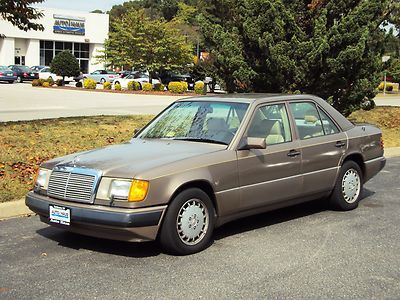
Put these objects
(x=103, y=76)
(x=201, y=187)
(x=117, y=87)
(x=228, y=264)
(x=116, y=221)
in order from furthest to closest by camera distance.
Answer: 1. (x=103, y=76)
2. (x=117, y=87)
3. (x=201, y=187)
4. (x=228, y=264)
5. (x=116, y=221)

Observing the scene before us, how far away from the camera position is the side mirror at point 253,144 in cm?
543

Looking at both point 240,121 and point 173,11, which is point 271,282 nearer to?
point 240,121

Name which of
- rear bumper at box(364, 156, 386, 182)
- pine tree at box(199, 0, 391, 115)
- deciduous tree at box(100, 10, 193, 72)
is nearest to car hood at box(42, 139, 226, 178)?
rear bumper at box(364, 156, 386, 182)

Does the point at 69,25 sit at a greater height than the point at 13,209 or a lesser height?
greater

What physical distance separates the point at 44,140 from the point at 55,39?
5960 centimetres

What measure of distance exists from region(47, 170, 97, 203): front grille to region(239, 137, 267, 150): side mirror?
1577 millimetres

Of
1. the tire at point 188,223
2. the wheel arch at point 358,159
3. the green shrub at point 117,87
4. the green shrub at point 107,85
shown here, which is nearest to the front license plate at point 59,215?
the tire at point 188,223

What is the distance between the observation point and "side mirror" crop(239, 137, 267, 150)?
17.8 ft

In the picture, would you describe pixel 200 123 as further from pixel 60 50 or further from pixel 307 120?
pixel 60 50

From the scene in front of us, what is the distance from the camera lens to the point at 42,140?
10.2m

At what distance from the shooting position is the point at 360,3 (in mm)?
13797

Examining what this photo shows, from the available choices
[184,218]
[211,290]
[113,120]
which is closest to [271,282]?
[211,290]

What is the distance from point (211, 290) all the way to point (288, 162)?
224 cm

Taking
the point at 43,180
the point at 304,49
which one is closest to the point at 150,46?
the point at 304,49
